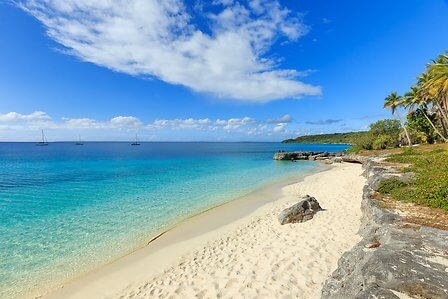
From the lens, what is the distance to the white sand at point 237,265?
766cm

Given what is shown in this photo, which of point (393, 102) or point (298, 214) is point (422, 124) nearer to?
point (393, 102)

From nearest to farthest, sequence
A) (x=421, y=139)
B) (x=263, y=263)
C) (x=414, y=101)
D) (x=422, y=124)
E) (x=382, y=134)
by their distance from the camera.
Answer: (x=263, y=263)
(x=414, y=101)
(x=422, y=124)
(x=421, y=139)
(x=382, y=134)

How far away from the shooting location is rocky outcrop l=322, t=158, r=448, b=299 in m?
4.09

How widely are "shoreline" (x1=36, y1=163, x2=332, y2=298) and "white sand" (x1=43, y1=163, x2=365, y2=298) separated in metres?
0.05

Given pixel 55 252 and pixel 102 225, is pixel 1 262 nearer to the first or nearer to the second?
pixel 55 252

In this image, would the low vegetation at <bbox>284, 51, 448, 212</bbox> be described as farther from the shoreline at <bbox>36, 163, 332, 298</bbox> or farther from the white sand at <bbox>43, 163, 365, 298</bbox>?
the shoreline at <bbox>36, 163, 332, 298</bbox>

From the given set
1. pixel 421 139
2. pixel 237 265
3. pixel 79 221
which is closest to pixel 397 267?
pixel 237 265

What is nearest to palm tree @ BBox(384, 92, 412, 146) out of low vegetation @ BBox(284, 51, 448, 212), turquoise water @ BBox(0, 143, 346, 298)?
low vegetation @ BBox(284, 51, 448, 212)

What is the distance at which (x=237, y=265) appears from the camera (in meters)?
9.23

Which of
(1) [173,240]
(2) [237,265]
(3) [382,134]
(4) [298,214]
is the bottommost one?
(1) [173,240]

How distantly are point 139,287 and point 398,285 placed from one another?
7.75m

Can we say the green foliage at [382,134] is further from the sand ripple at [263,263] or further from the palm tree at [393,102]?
the sand ripple at [263,263]

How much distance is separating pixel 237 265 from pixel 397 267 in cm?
581

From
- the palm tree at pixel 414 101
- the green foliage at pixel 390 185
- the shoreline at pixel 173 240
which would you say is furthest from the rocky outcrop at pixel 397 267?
the palm tree at pixel 414 101
